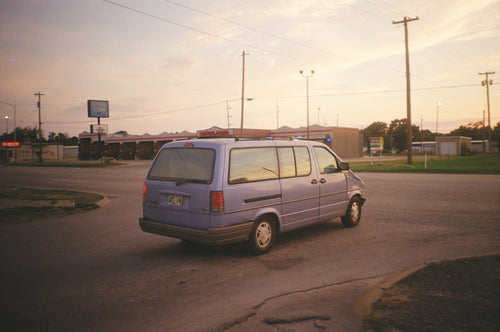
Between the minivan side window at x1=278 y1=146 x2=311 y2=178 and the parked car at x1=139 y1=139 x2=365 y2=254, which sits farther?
the minivan side window at x1=278 y1=146 x2=311 y2=178

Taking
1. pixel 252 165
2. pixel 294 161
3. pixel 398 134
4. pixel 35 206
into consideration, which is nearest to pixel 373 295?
pixel 252 165

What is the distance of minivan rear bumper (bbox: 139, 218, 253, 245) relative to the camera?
5.41 m

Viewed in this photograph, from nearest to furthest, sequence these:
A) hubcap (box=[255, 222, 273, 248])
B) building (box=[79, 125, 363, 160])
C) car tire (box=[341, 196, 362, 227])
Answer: hubcap (box=[255, 222, 273, 248]) → car tire (box=[341, 196, 362, 227]) → building (box=[79, 125, 363, 160])

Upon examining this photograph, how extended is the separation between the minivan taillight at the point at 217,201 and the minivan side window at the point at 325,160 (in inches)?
98.5

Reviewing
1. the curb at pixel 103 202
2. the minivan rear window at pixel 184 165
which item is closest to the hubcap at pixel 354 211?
the minivan rear window at pixel 184 165

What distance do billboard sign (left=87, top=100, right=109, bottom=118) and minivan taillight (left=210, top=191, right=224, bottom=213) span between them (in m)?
60.9

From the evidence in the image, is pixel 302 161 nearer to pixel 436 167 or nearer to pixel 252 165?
pixel 252 165

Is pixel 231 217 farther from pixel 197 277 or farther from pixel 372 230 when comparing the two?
pixel 372 230

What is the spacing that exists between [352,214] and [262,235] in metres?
2.73

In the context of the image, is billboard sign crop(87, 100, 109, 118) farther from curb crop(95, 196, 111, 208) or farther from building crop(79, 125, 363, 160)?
curb crop(95, 196, 111, 208)

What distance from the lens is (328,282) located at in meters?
4.75

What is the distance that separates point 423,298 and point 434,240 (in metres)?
3.04

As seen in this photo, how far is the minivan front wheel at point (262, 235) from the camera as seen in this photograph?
5.88 m

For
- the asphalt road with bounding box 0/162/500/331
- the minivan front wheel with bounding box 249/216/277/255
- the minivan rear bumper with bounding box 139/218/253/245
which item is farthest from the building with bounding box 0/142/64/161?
the minivan front wheel with bounding box 249/216/277/255
